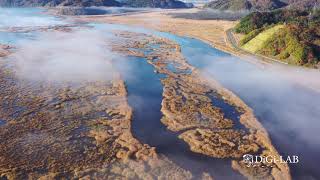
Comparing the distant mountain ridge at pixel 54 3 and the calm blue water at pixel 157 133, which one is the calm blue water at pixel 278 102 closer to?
the calm blue water at pixel 157 133

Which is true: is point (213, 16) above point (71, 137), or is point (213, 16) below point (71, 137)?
above

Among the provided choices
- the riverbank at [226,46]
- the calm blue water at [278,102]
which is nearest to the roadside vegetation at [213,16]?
the riverbank at [226,46]

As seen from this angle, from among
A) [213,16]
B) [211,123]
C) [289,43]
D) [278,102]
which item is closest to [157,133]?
[211,123]

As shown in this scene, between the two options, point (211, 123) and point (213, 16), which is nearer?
point (211, 123)

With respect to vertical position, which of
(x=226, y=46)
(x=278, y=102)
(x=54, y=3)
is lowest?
(x=278, y=102)

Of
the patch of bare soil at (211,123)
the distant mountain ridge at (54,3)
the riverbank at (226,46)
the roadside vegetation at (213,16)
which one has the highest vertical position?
the distant mountain ridge at (54,3)

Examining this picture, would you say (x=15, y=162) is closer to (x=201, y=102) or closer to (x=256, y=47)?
(x=201, y=102)

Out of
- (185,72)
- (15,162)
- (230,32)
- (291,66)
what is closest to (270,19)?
(230,32)

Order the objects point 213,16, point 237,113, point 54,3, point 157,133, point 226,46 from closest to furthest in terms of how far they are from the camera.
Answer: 1. point 157,133
2. point 237,113
3. point 226,46
4. point 213,16
5. point 54,3

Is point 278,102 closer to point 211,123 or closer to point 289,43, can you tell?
point 211,123
